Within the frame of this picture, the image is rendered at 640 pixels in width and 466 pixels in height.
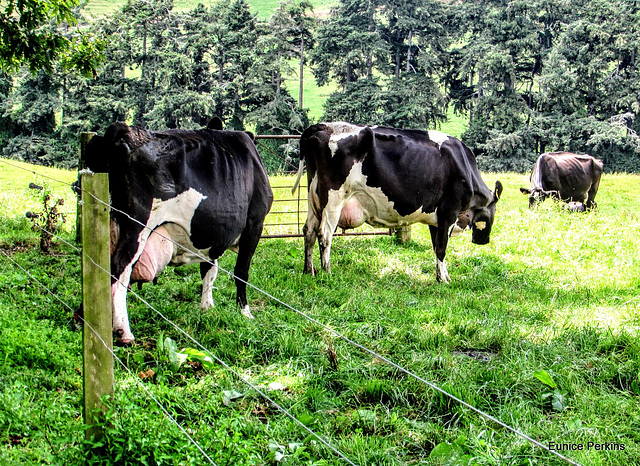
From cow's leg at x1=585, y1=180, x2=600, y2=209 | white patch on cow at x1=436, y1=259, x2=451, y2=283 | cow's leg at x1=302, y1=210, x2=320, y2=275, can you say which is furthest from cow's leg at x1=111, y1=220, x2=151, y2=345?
cow's leg at x1=585, y1=180, x2=600, y2=209

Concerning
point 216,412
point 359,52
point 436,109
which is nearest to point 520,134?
point 436,109

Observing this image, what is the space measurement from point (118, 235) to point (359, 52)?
108 ft

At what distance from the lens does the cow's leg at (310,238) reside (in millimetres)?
7277

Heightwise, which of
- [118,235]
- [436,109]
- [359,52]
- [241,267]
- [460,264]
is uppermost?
[359,52]

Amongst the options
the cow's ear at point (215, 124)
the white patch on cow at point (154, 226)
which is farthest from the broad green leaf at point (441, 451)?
the cow's ear at point (215, 124)

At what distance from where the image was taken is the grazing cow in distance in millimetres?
15297

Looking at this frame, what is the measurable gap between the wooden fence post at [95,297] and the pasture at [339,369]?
0.39 ft

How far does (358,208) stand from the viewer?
294 inches

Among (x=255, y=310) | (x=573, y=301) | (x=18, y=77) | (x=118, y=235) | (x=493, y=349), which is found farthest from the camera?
(x=18, y=77)

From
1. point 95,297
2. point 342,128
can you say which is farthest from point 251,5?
point 95,297

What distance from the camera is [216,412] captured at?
3.48 metres

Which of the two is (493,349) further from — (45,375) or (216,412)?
(45,375)

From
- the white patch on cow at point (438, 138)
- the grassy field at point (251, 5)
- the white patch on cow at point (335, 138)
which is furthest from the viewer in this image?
the grassy field at point (251, 5)

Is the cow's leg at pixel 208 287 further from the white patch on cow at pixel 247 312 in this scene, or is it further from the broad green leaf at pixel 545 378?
the broad green leaf at pixel 545 378
